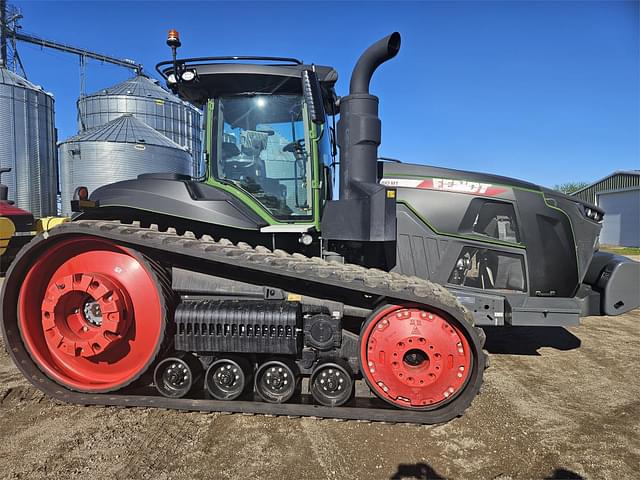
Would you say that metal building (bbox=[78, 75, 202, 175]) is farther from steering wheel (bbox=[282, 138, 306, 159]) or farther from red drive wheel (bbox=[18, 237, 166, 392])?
red drive wheel (bbox=[18, 237, 166, 392])

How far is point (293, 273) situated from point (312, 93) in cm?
151

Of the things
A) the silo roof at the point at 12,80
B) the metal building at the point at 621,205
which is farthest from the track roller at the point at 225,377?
the metal building at the point at 621,205

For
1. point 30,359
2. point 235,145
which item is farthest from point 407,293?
point 30,359

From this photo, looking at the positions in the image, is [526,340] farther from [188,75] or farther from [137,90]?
[137,90]

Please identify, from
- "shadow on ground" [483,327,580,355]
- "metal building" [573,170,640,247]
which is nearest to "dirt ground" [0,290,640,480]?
"shadow on ground" [483,327,580,355]

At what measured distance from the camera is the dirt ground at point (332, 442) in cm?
242

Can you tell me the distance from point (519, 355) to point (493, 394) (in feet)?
4.20

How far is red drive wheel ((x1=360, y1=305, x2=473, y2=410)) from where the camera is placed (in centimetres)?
288

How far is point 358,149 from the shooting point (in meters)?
3.53

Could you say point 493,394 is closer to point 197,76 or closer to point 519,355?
point 519,355

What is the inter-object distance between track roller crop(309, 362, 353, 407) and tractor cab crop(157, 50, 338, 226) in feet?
4.20

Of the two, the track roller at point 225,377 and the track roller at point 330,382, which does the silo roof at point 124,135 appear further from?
the track roller at point 330,382

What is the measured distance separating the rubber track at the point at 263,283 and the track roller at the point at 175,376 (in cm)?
9

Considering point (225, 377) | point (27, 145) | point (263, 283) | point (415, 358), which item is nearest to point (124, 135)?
point (27, 145)
